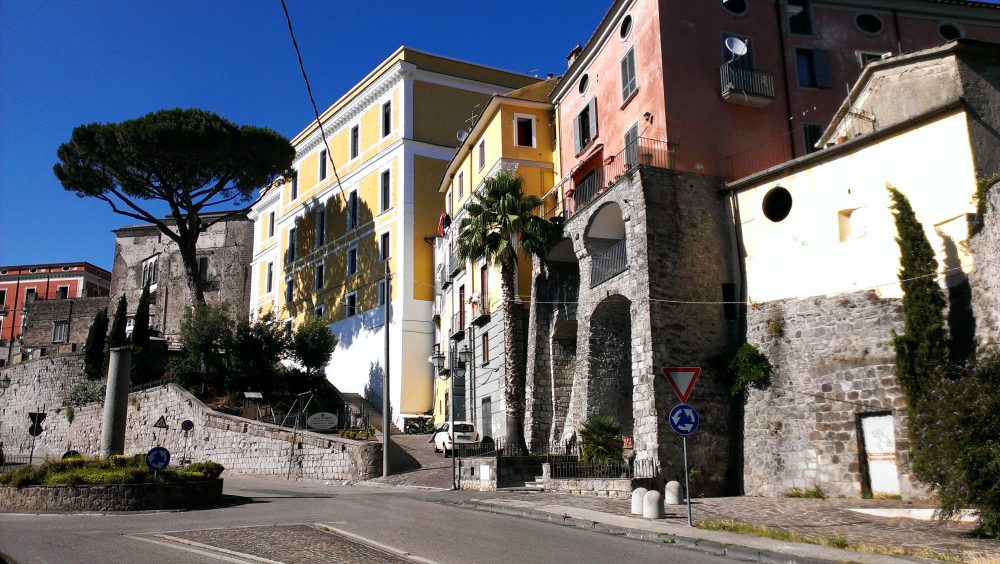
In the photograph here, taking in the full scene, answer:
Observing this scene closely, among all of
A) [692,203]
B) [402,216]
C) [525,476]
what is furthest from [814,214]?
[402,216]

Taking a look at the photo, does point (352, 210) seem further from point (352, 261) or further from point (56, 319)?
point (56, 319)

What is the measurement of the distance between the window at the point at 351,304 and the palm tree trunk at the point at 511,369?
20.0 m

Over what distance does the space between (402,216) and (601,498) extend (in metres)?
26.7

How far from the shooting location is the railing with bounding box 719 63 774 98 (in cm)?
2436

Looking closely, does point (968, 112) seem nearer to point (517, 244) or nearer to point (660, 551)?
point (660, 551)

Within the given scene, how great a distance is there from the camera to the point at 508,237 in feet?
90.7

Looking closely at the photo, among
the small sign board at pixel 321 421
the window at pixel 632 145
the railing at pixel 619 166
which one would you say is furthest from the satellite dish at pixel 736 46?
the small sign board at pixel 321 421

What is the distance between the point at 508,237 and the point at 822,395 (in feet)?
39.8

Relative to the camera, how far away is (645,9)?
2512 cm

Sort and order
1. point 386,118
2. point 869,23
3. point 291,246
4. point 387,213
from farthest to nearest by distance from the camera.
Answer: point 291,246 → point 386,118 → point 387,213 → point 869,23

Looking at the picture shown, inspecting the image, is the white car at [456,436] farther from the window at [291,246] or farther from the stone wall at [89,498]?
the window at [291,246]

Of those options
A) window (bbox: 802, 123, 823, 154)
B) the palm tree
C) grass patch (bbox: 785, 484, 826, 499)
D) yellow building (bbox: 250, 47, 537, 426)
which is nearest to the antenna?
window (bbox: 802, 123, 823, 154)

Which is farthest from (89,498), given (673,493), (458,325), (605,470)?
(458,325)

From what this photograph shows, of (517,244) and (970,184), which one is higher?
(517,244)
